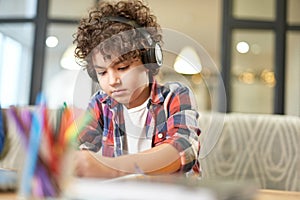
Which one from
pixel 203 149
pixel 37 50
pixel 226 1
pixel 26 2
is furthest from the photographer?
pixel 26 2

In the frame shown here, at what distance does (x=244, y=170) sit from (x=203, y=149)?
993mm

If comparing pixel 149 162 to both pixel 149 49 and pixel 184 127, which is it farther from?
Answer: pixel 149 49

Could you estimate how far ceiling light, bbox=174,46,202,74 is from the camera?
83cm

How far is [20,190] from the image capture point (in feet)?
1.67

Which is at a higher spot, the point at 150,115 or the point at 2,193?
the point at 150,115

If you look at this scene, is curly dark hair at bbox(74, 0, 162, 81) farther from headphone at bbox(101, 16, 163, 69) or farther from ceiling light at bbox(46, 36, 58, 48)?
ceiling light at bbox(46, 36, 58, 48)

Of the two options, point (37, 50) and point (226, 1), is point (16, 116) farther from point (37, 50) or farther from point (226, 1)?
point (226, 1)

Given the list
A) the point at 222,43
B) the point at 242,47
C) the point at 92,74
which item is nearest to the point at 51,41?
the point at 222,43

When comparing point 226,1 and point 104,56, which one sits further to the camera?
point 226,1

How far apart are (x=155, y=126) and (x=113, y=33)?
20cm

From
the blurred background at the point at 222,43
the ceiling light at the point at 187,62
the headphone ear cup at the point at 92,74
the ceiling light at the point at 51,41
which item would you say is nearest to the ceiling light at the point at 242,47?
the blurred background at the point at 222,43

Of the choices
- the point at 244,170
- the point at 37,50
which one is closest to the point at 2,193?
the point at 244,170

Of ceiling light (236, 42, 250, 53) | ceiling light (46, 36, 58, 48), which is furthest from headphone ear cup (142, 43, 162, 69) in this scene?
ceiling light (236, 42, 250, 53)

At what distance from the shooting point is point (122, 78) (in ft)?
2.53
